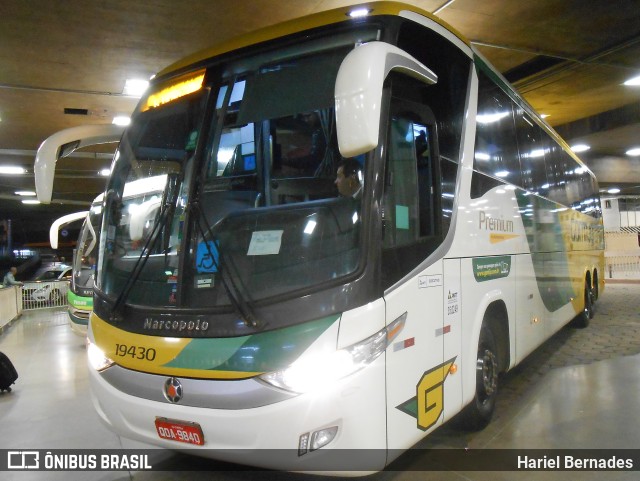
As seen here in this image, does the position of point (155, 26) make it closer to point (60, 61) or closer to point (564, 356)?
point (60, 61)

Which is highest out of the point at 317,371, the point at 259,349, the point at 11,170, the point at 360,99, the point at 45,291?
the point at 11,170

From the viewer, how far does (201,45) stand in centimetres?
808

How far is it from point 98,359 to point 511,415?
3970mm

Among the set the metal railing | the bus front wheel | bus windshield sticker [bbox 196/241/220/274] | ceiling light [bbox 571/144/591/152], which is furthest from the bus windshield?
the metal railing

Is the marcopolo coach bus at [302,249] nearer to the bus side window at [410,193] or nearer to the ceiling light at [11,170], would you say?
the bus side window at [410,193]

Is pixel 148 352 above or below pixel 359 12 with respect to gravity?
below

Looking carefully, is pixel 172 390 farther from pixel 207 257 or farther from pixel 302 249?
pixel 302 249

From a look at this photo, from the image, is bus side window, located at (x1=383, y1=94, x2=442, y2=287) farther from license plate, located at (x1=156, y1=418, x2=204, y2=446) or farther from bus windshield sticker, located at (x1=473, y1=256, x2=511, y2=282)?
license plate, located at (x1=156, y1=418, x2=204, y2=446)

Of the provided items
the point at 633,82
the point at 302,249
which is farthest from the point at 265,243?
the point at 633,82

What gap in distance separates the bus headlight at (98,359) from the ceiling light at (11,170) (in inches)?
614

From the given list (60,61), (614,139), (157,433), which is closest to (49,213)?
(60,61)

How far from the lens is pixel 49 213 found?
37.2 metres

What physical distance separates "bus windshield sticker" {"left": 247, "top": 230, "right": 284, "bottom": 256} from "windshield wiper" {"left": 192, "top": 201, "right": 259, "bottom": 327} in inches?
7.5

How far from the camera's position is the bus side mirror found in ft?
8.11
